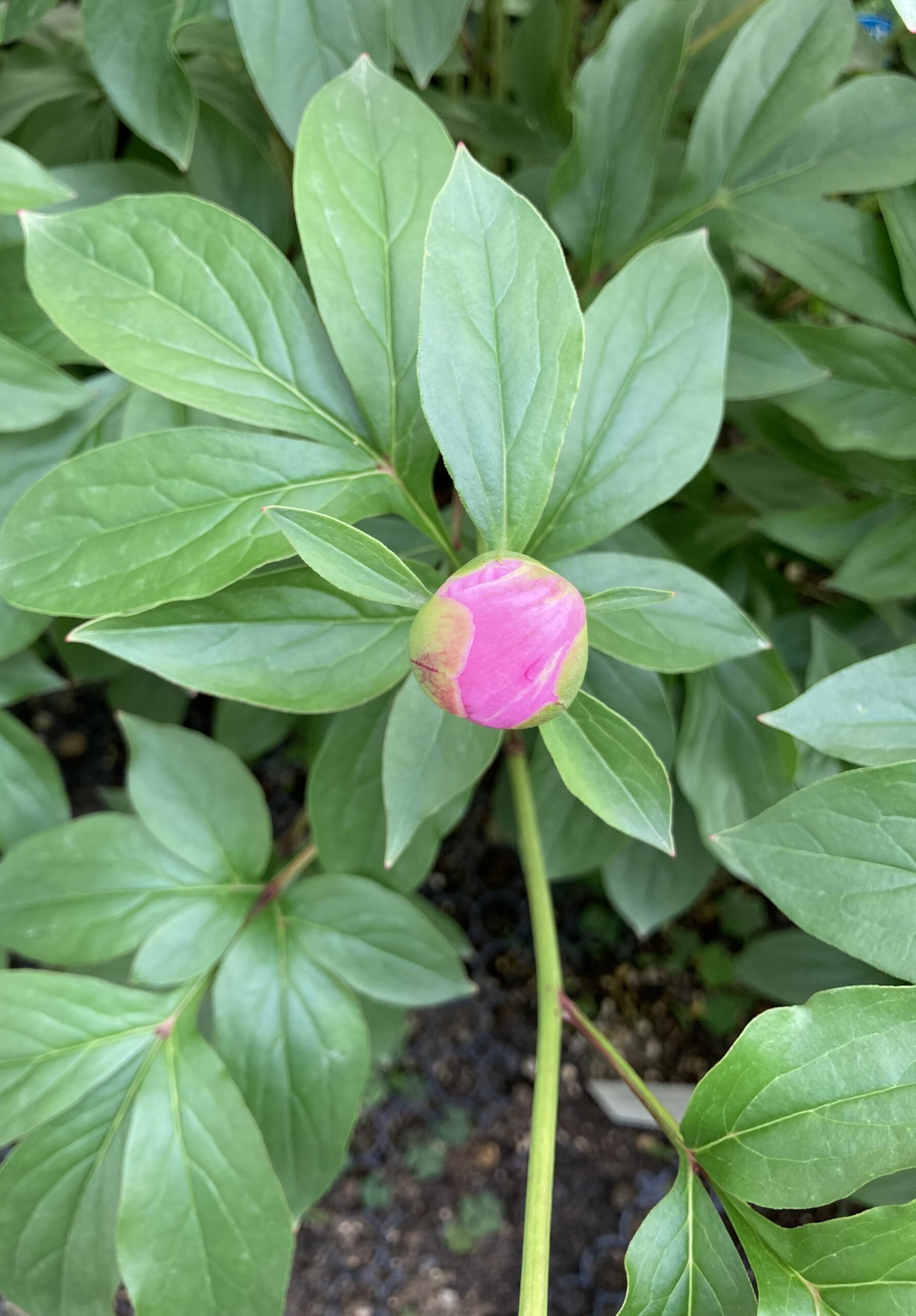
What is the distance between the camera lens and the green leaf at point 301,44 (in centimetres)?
55

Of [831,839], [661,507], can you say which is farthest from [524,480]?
[661,507]

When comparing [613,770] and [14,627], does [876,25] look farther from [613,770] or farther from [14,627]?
[14,627]

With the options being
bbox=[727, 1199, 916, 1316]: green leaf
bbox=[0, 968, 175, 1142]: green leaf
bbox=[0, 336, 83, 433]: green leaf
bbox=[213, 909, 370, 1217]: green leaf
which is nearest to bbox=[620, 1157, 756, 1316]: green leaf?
bbox=[727, 1199, 916, 1316]: green leaf

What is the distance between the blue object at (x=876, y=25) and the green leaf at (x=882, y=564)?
49 centimetres

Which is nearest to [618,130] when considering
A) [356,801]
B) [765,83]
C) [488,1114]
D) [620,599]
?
[765,83]

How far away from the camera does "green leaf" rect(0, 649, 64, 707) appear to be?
0.75 metres

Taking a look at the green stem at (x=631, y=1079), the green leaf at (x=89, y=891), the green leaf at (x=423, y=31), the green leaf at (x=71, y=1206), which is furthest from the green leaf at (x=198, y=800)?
the green leaf at (x=423, y=31)

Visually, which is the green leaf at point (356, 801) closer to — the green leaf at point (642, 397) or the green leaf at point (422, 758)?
the green leaf at point (422, 758)

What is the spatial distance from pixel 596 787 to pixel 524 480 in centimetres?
16

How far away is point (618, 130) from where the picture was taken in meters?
0.68

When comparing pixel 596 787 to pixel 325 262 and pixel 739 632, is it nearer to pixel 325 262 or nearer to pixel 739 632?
pixel 739 632

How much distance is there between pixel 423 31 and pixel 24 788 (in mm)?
647

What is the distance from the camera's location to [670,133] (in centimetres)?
99

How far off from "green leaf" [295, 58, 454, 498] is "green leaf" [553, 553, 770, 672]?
17 centimetres
